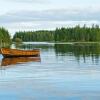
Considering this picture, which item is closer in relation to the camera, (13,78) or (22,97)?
(22,97)

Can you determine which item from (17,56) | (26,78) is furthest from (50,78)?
(17,56)

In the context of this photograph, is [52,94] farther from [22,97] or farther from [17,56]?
[17,56]

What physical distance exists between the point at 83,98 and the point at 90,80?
9.13 m

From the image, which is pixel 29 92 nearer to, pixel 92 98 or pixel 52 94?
pixel 52 94

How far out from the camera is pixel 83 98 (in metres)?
24.8

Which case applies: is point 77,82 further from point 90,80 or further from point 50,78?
point 50,78

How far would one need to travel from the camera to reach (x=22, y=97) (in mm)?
25297

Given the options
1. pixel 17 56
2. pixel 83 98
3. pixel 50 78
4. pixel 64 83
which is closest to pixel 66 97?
pixel 83 98

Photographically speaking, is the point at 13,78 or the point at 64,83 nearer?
the point at 64,83

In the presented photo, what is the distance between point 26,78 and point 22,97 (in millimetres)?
10842

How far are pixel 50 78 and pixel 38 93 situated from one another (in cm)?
924

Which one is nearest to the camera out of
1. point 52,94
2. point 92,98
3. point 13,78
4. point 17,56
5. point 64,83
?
point 92,98

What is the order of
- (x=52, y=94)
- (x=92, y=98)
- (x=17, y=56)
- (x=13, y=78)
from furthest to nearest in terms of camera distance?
(x=17, y=56), (x=13, y=78), (x=52, y=94), (x=92, y=98)

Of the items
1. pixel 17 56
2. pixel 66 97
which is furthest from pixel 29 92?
pixel 17 56
